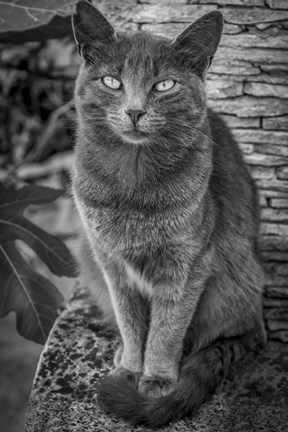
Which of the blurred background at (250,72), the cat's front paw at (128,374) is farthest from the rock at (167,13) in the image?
the cat's front paw at (128,374)

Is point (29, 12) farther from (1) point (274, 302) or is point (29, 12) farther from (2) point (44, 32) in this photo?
(1) point (274, 302)

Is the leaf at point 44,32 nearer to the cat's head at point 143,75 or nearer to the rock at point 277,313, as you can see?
the cat's head at point 143,75

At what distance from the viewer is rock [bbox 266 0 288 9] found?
1883 mm

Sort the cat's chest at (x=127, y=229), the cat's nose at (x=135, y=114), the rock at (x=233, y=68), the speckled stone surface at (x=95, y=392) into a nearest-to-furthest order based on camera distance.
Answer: the cat's nose at (x=135, y=114)
the cat's chest at (x=127, y=229)
the speckled stone surface at (x=95, y=392)
the rock at (x=233, y=68)

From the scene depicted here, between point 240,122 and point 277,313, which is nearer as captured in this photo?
point 240,122

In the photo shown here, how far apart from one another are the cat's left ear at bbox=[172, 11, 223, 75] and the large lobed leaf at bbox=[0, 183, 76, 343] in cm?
77

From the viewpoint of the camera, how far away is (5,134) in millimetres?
3080

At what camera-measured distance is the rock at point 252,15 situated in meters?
1.90

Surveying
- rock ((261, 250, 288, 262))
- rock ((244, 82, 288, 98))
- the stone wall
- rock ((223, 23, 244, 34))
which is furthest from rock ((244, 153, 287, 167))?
rock ((223, 23, 244, 34))

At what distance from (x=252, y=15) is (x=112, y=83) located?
675 millimetres

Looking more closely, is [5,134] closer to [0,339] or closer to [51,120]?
[51,120]

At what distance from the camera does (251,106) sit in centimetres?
200

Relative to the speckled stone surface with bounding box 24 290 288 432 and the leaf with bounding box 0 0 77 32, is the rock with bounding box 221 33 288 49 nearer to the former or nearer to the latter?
the leaf with bounding box 0 0 77 32

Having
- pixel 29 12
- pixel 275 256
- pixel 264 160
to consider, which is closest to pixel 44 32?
pixel 29 12
